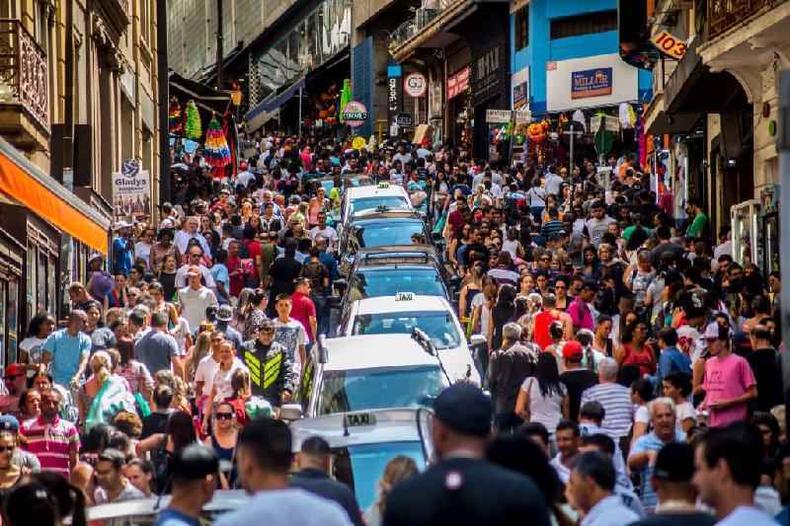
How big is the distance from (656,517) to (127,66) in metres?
36.8

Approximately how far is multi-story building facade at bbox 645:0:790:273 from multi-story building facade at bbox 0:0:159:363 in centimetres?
774

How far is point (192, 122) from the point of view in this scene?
181 ft

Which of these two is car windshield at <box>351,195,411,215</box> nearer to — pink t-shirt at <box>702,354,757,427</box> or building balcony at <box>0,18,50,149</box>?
building balcony at <box>0,18,50,149</box>

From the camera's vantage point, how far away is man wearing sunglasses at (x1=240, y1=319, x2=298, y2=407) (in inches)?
773

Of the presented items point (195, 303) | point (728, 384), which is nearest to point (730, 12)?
point (195, 303)

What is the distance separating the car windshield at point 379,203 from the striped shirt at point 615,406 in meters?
23.0

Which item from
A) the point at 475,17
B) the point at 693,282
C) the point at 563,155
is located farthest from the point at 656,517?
the point at 475,17

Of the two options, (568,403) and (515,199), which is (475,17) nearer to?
(515,199)

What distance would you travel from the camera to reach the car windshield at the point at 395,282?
84.3ft

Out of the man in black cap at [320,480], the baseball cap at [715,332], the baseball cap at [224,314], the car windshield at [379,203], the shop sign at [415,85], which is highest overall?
the shop sign at [415,85]

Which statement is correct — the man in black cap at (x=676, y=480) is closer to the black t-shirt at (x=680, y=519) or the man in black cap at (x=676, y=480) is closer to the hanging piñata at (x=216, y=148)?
the black t-shirt at (x=680, y=519)

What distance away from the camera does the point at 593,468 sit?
932 centimetres

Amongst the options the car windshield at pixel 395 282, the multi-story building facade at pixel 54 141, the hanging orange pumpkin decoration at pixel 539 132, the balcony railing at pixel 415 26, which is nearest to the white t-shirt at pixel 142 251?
the multi-story building facade at pixel 54 141

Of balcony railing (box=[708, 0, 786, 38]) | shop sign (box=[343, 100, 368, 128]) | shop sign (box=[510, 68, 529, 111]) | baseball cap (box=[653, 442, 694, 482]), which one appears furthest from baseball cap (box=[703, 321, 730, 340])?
shop sign (box=[343, 100, 368, 128])
